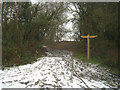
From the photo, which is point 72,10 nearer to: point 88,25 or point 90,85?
point 88,25

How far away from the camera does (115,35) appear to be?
192 inches

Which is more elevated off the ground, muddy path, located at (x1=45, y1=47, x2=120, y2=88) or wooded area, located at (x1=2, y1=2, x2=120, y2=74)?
wooded area, located at (x1=2, y1=2, x2=120, y2=74)

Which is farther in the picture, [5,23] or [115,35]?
[5,23]

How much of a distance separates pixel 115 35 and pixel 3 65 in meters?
7.54

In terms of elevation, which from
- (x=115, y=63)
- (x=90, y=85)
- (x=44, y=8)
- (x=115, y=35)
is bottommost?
(x=90, y=85)

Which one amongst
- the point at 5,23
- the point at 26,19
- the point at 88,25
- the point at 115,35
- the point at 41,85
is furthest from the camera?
the point at 26,19

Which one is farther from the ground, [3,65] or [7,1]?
[7,1]

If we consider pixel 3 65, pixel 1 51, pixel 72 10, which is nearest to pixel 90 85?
pixel 3 65

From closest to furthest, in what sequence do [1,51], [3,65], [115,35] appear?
[115,35]
[3,65]
[1,51]

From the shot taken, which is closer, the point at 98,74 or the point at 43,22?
the point at 98,74

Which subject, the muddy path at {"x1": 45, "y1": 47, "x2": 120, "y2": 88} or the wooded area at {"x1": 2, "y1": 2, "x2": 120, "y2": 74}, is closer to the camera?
the muddy path at {"x1": 45, "y1": 47, "x2": 120, "y2": 88}

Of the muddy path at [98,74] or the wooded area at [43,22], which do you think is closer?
the muddy path at [98,74]

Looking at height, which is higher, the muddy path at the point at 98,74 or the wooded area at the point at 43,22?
the wooded area at the point at 43,22

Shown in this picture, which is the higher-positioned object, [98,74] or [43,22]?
[43,22]
